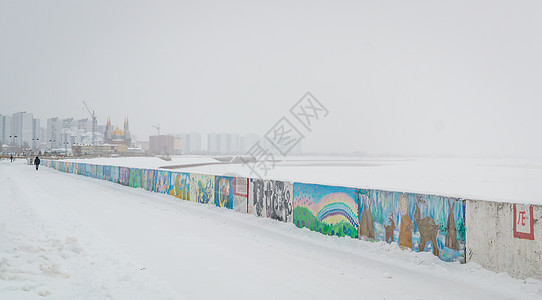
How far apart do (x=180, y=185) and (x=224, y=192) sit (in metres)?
4.23

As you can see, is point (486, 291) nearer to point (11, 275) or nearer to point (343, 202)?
point (343, 202)

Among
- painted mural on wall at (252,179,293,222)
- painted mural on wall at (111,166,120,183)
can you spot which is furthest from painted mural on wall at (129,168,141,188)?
painted mural on wall at (252,179,293,222)

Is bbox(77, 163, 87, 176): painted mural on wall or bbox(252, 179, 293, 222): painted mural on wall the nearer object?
bbox(252, 179, 293, 222): painted mural on wall

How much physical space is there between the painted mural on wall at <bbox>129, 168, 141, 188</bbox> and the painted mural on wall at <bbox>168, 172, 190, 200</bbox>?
16.2ft

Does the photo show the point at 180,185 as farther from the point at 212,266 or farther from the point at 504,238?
the point at 504,238

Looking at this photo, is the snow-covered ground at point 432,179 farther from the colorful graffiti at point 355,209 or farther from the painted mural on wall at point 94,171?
the painted mural on wall at point 94,171

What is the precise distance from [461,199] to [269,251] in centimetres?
429

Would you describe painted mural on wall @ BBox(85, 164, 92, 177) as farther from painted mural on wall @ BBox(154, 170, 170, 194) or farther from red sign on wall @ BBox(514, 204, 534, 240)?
red sign on wall @ BBox(514, 204, 534, 240)

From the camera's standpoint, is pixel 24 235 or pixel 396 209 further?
pixel 396 209

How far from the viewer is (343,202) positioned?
9.85 meters

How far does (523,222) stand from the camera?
253 inches

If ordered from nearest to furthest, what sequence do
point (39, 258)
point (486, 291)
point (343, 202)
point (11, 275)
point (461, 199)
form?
point (11, 275) → point (486, 291) → point (39, 258) → point (461, 199) → point (343, 202)

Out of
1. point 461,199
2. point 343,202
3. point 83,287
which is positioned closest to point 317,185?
point 343,202

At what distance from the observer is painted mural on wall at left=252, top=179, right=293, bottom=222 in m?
11.8
